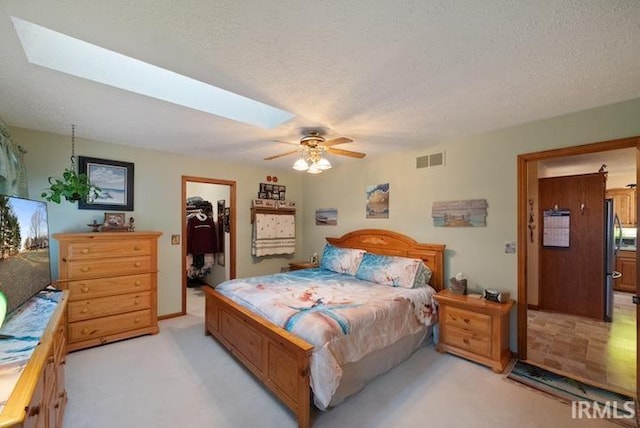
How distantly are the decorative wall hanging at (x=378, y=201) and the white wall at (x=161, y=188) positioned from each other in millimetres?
1765

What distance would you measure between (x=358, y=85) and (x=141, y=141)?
2.94m

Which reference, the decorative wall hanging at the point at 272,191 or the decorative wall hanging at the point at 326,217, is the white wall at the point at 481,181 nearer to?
the decorative wall hanging at the point at 326,217

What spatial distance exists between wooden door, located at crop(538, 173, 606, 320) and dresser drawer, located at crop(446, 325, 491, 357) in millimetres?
2614

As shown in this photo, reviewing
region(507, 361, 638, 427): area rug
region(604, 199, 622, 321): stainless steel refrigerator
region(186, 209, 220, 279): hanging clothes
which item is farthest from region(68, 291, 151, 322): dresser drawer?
region(604, 199, 622, 321): stainless steel refrigerator

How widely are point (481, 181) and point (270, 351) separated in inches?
113

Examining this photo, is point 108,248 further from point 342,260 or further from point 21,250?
point 342,260

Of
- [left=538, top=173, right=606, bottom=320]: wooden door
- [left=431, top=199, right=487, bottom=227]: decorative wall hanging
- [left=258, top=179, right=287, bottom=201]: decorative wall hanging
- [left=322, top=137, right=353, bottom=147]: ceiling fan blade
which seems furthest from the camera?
[left=258, top=179, right=287, bottom=201]: decorative wall hanging

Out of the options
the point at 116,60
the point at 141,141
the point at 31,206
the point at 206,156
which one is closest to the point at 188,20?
the point at 116,60

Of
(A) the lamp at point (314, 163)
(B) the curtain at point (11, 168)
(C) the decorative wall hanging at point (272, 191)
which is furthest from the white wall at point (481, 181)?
(B) the curtain at point (11, 168)

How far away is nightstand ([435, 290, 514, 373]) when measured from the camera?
260cm

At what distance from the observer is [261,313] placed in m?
2.51

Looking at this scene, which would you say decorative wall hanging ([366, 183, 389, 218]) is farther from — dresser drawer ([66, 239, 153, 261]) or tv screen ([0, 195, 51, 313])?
tv screen ([0, 195, 51, 313])

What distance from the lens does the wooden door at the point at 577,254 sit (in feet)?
12.8

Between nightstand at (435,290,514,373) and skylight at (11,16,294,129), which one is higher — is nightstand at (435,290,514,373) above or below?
below
